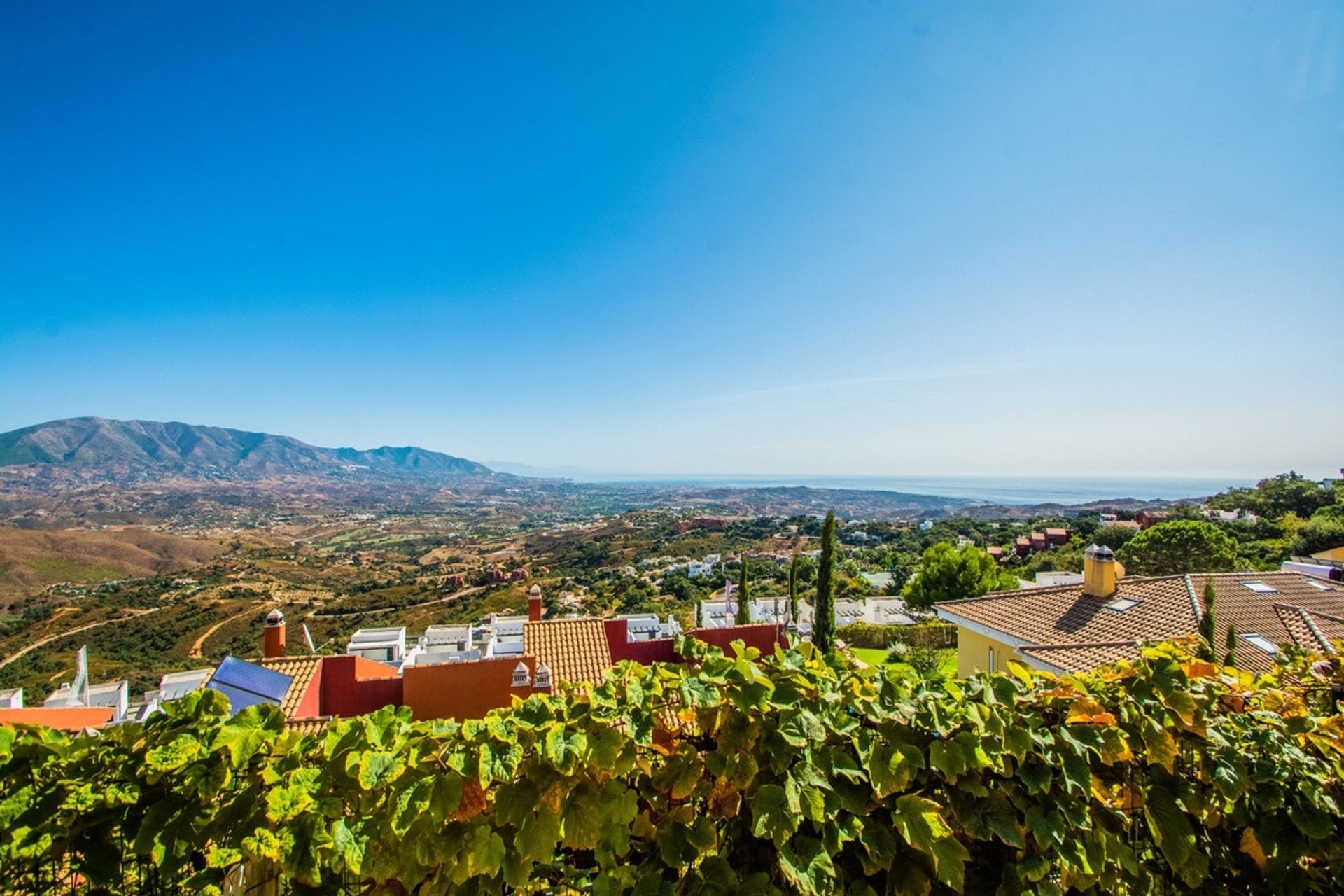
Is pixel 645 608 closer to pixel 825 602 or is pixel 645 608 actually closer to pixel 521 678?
pixel 825 602

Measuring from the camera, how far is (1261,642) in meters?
8.38

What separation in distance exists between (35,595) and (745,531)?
234 ft

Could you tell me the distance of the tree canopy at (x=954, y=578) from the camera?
23.3m

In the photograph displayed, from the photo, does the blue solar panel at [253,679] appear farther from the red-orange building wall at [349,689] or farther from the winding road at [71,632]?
the winding road at [71,632]

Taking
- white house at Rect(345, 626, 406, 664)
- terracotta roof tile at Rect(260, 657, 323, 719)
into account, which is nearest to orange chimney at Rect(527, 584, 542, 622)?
terracotta roof tile at Rect(260, 657, 323, 719)

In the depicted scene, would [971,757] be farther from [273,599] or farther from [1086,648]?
[273,599]

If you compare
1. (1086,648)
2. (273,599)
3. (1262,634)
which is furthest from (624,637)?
(273,599)

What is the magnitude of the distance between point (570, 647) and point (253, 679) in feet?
15.5

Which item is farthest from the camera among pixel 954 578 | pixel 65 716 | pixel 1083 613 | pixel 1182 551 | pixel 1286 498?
pixel 1286 498

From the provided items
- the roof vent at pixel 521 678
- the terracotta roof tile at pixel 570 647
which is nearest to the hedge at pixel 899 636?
the terracotta roof tile at pixel 570 647

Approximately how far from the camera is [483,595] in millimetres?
44906

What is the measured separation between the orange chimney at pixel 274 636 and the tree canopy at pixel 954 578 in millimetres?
22100

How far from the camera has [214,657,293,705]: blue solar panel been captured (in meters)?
7.11

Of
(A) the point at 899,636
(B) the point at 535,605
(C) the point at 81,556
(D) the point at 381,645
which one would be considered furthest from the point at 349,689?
(C) the point at 81,556
